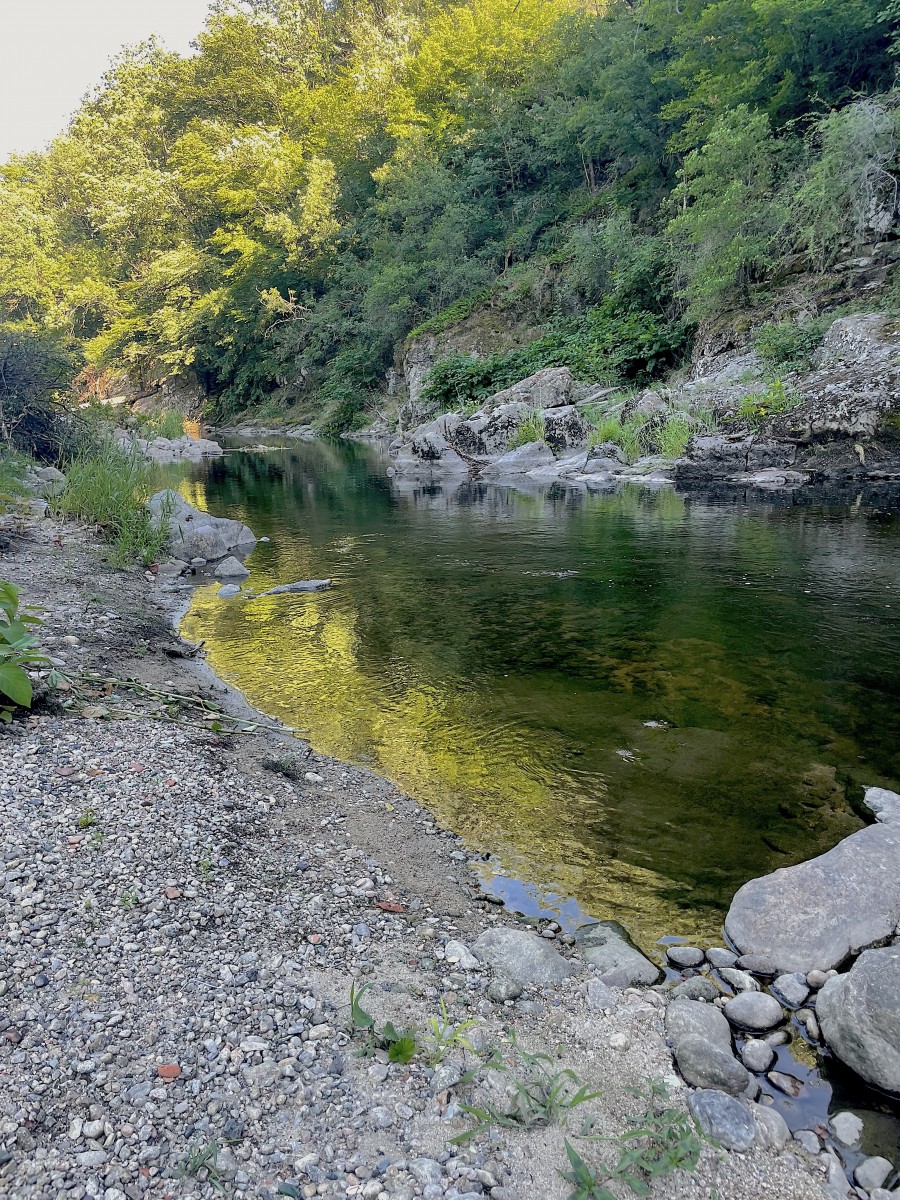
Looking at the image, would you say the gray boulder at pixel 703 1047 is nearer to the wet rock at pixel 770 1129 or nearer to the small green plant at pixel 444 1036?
the wet rock at pixel 770 1129

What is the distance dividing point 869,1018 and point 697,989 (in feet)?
2.09

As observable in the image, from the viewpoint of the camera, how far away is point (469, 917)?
11.2 feet

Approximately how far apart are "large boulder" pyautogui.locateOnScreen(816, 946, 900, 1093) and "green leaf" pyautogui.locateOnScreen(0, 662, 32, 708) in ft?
13.2

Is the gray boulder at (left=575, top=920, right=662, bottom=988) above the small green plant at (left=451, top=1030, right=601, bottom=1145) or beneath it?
beneath

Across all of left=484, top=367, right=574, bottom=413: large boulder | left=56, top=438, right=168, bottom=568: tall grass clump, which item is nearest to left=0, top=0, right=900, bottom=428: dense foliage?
left=484, top=367, right=574, bottom=413: large boulder

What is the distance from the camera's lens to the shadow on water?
393 centimetres

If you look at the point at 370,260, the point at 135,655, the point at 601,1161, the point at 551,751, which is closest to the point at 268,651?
the point at 135,655

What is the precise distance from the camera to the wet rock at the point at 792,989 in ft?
9.48

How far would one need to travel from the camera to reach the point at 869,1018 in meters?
2.50

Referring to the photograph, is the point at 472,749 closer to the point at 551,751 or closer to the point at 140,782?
the point at 551,751

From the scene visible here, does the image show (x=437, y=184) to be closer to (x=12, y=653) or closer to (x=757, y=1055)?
(x=12, y=653)

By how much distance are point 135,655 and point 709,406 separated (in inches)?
630

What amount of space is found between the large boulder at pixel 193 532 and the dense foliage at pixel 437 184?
6.51 m

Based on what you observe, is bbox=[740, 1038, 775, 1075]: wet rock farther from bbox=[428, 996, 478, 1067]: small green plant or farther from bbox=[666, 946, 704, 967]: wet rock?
bbox=[428, 996, 478, 1067]: small green plant
